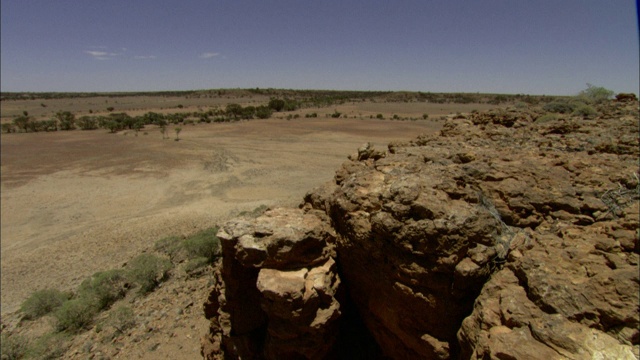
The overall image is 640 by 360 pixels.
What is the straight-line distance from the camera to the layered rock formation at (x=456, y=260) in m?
2.97

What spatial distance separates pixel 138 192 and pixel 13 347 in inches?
606

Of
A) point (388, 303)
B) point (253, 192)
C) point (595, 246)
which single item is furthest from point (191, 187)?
point (595, 246)

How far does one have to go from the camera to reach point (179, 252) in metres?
12.4

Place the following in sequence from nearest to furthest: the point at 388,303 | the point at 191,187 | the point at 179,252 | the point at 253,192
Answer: the point at 388,303 < the point at 179,252 < the point at 253,192 < the point at 191,187

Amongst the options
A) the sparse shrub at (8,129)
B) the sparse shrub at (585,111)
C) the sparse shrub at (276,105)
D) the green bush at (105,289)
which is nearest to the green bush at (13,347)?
the green bush at (105,289)

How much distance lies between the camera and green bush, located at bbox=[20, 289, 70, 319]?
33.2 feet

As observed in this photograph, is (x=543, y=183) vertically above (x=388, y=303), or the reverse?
(x=543, y=183)

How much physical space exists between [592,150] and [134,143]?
43.4m

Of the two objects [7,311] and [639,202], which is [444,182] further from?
[7,311]

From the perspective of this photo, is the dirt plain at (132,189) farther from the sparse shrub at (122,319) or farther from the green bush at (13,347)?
the green bush at (13,347)

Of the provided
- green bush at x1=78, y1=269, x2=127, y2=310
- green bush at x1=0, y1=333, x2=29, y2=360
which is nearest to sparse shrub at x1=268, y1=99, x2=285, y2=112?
green bush at x1=78, y1=269, x2=127, y2=310

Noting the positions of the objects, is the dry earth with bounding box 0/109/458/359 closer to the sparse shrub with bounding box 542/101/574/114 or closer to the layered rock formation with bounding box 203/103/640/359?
the layered rock formation with bounding box 203/103/640/359

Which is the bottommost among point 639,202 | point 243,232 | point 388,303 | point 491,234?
point 388,303

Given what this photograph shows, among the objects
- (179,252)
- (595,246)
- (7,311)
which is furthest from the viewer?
(179,252)
